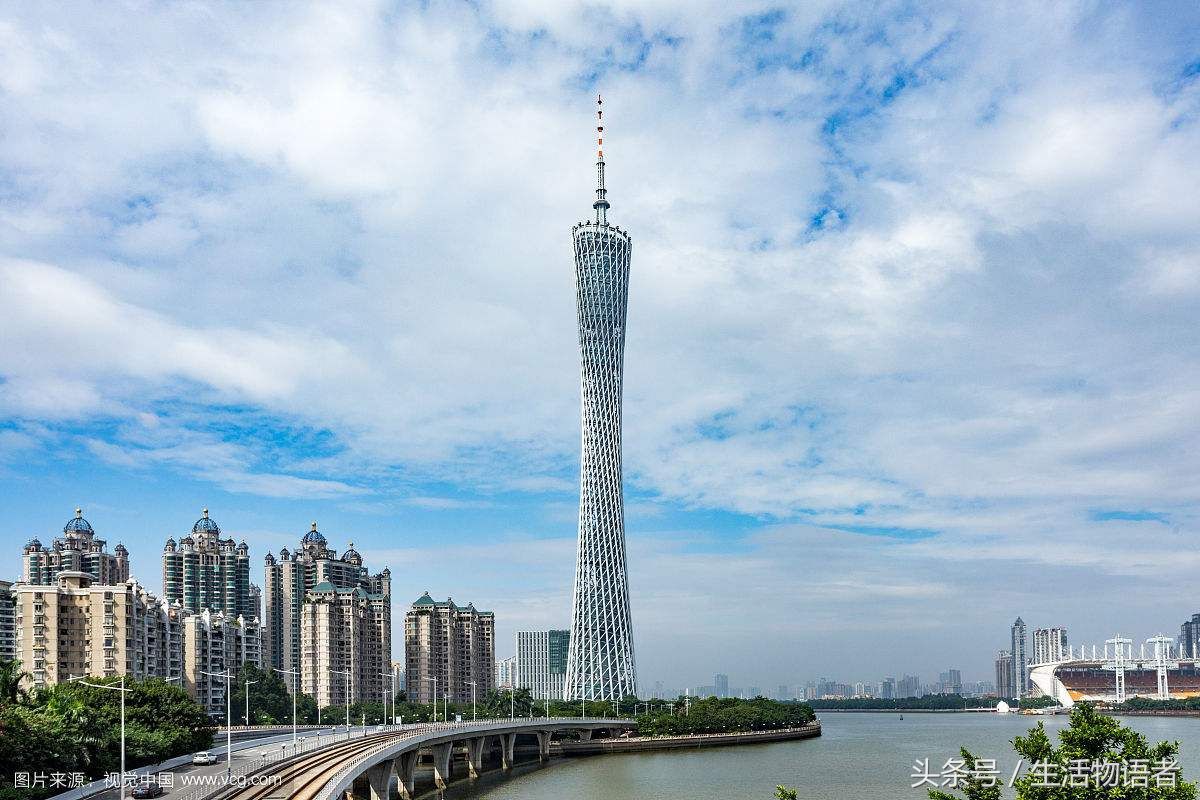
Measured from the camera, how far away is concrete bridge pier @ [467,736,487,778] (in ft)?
162

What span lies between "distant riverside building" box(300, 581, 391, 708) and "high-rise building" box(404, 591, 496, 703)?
151 inches

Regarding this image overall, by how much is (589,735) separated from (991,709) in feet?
401

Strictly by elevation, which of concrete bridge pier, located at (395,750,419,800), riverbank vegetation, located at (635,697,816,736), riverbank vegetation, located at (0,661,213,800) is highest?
riverbank vegetation, located at (0,661,213,800)

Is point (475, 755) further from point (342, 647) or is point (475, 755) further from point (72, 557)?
point (72, 557)

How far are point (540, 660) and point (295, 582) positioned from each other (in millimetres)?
64162

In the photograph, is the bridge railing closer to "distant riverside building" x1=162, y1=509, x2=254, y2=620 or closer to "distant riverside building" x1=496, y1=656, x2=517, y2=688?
"distant riverside building" x1=162, y1=509, x2=254, y2=620

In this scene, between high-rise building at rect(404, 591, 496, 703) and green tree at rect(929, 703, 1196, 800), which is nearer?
green tree at rect(929, 703, 1196, 800)

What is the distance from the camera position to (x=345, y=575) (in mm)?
93188

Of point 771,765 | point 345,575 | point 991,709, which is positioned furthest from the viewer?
point 991,709

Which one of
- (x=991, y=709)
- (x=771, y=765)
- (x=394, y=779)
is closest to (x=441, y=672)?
(x=771, y=765)

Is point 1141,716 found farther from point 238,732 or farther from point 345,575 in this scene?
point 238,732

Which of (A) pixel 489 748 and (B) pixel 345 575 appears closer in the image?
(A) pixel 489 748

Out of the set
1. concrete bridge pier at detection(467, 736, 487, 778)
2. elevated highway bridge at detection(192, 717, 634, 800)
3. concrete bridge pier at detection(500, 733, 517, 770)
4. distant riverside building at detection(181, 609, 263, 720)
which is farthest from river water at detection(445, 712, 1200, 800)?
distant riverside building at detection(181, 609, 263, 720)

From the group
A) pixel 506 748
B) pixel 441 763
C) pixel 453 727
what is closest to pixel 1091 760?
pixel 441 763
